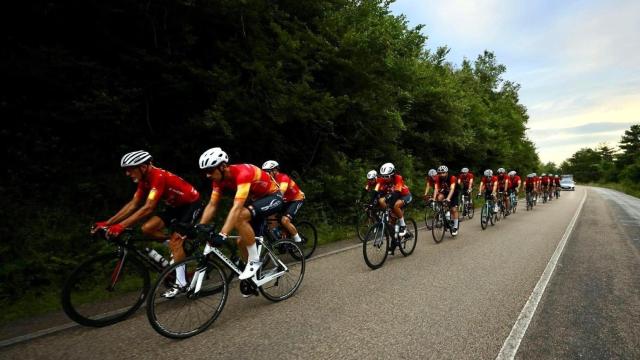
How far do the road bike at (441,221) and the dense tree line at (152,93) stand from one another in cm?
343

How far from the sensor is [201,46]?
948 centimetres

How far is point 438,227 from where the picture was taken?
379 inches

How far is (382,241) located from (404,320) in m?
2.95

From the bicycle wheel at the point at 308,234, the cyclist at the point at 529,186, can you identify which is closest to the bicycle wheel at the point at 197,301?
the bicycle wheel at the point at 308,234

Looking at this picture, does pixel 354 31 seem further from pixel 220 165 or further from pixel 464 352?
pixel 464 352

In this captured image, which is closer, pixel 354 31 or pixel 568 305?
pixel 568 305

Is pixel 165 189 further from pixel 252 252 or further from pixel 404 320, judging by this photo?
pixel 404 320

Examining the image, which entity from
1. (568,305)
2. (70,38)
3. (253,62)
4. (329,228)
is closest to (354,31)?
(253,62)

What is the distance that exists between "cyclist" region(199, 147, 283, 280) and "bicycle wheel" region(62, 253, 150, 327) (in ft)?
4.42

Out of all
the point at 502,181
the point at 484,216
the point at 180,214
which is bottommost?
the point at 484,216

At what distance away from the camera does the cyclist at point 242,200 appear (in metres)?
4.18

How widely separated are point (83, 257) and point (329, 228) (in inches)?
256

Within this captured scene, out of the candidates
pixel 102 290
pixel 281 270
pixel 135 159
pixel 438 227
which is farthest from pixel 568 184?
pixel 102 290

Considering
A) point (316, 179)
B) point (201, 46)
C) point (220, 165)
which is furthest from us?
point (316, 179)
